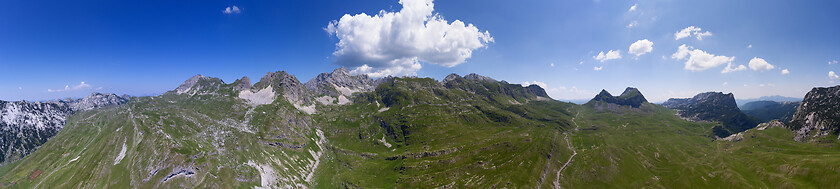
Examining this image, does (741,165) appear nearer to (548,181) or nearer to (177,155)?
(548,181)

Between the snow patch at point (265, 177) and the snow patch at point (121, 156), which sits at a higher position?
the snow patch at point (121, 156)

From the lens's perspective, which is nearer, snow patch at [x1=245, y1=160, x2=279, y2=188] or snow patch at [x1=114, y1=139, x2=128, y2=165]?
snow patch at [x1=114, y1=139, x2=128, y2=165]

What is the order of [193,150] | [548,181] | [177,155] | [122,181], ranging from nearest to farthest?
[122,181] < [177,155] < [193,150] < [548,181]

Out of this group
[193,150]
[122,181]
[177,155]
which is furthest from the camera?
[193,150]

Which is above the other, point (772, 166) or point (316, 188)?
point (772, 166)

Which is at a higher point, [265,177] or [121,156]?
[121,156]

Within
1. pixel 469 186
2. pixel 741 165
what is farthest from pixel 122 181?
pixel 741 165

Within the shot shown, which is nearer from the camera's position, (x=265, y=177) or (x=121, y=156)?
(x=121, y=156)

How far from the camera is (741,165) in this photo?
648 feet

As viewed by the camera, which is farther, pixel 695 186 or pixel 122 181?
pixel 695 186

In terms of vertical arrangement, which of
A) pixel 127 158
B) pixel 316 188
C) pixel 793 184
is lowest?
pixel 316 188

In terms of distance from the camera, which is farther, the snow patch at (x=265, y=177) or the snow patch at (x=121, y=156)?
the snow patch at (x=265, y=177)

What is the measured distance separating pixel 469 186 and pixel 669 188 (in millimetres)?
133495

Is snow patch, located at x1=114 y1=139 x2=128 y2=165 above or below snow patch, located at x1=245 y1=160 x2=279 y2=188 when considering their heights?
above
